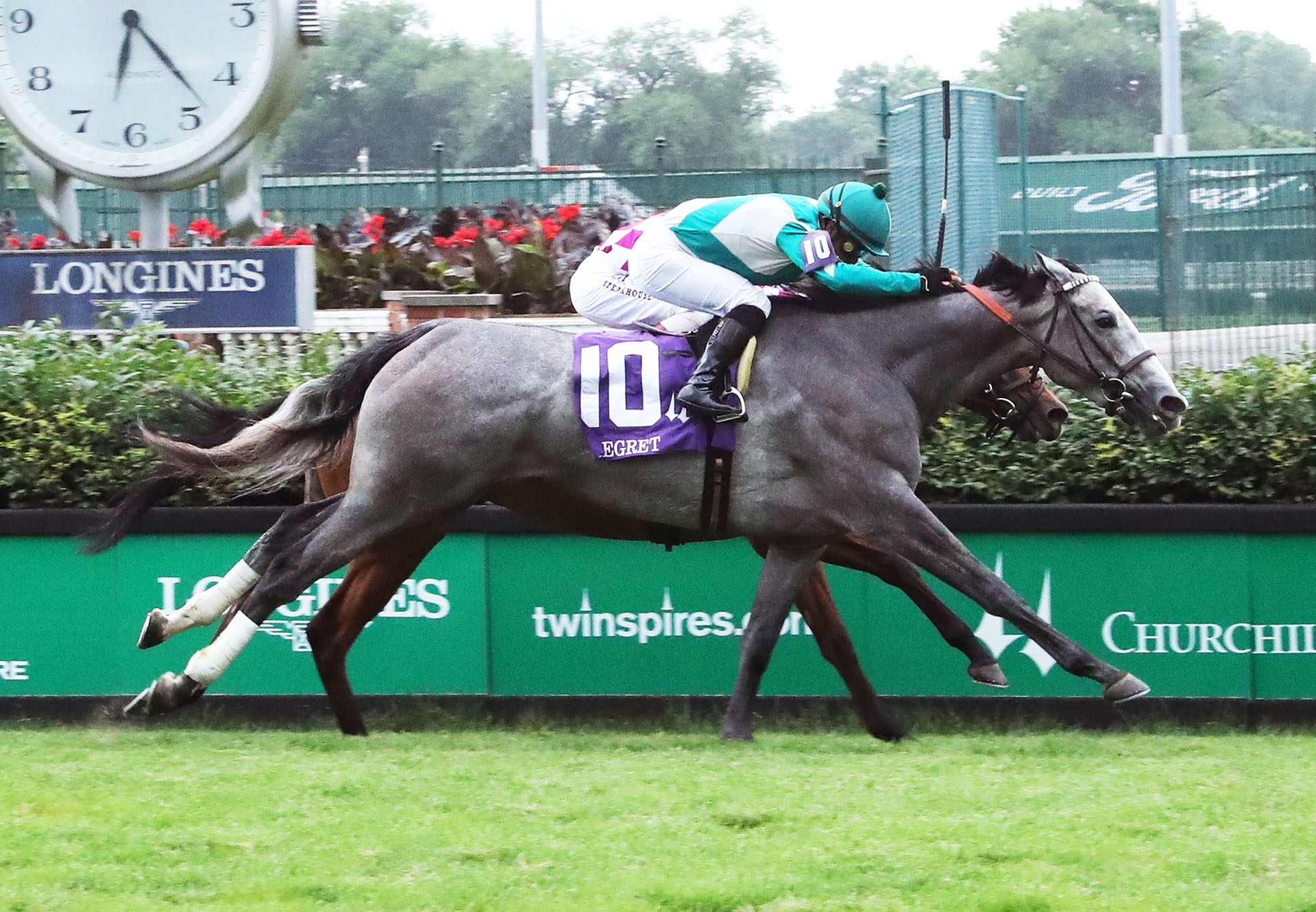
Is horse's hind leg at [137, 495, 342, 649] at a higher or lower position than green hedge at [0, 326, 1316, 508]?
lower

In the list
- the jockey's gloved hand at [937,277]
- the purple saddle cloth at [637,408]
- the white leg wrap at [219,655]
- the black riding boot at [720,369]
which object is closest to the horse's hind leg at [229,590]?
the white leg wrap at [219,655]

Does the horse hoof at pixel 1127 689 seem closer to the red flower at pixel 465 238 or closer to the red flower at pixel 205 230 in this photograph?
the red flower at pixel 465 238

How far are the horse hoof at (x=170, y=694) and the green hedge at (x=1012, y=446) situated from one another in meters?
1.07

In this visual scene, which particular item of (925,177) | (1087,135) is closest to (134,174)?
(925,177)

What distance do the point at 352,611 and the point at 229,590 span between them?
2.01 feet

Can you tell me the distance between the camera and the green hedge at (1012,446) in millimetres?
7688

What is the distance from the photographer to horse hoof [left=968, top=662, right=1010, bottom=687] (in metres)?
7.05

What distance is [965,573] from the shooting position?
6.66 m

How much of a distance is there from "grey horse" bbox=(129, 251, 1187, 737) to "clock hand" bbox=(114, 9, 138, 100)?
3268mm

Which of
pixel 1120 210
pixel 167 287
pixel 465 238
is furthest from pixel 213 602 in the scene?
pixel 1120 210

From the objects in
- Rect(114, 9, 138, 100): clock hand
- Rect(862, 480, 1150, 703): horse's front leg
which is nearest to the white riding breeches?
Rect(862, 480, 1150, 703): horse's front leg

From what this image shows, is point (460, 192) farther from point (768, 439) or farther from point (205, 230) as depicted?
point (768, 439)

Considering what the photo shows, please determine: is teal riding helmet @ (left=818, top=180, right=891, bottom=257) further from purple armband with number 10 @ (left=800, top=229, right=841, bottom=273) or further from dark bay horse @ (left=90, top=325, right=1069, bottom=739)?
dark bay horse @ (left=90, top=325, right=1069, bottom=739)

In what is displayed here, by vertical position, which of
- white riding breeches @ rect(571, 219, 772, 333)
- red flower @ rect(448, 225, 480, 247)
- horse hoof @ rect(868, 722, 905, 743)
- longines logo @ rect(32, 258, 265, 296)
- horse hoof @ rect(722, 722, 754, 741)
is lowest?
horse hoof @ rect(868, 722, 905, 743)
